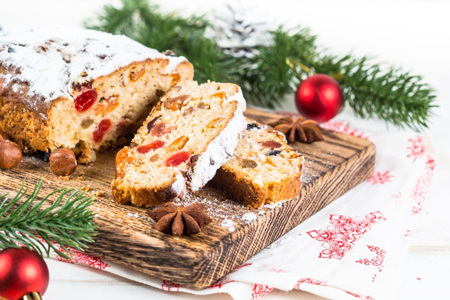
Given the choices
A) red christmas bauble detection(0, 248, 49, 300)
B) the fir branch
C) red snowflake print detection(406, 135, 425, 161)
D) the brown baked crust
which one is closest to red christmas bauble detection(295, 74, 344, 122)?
red snowflake print detection(406, 135, 425, 161)

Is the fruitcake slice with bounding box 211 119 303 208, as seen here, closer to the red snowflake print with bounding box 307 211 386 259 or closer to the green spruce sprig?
the red snowflake print with bounding box 307 211 386 259

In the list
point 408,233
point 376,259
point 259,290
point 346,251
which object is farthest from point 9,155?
point 408,233

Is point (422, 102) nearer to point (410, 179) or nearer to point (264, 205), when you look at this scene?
point (410, 179)

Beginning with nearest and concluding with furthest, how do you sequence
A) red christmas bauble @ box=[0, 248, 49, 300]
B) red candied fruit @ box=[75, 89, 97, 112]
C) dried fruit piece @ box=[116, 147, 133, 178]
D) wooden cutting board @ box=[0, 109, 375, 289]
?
red christmas bauble @ box=[0, 248, 49, 300]
wooden cutting board @ box=[0, 109, 375, 289]
dried fruit piece @ box=[116, 147, 133, 178]
red candied fruit @ box=[75, 89, 97, 112]

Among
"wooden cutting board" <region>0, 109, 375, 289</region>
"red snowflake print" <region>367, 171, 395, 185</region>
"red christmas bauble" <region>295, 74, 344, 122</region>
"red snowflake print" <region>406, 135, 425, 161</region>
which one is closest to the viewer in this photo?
"wooden cutting board" <region>0, 109, 375, 289</region>

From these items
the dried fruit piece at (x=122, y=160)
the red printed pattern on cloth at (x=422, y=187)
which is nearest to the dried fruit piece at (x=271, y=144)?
the dried fruit piece at (x=122, y=160)

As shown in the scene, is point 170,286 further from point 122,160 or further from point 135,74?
point 135,74

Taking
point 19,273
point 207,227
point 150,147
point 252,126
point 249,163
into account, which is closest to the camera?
point 19,273

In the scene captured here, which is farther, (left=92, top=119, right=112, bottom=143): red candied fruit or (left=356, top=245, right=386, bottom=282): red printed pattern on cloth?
(left=92, top=119, right=112, bottom=143): red candied fruit

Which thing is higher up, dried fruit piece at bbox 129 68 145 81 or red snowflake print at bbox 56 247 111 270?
dried fruit piece at bbox 129 68 145 81
